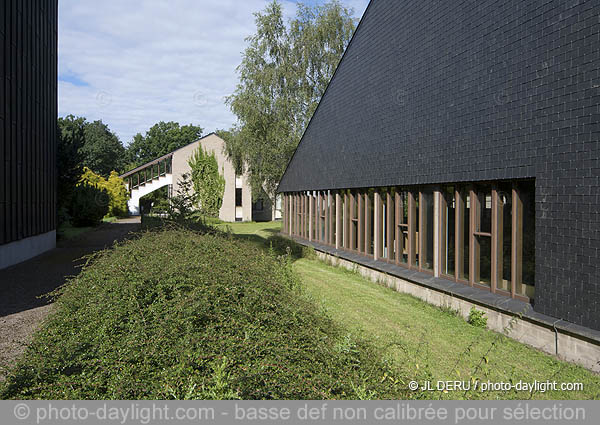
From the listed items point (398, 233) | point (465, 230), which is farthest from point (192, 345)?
point (398, 233)

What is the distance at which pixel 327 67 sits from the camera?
3122 cm

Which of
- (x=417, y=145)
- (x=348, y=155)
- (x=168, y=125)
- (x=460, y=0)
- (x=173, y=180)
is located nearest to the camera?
(x=460, y=0)


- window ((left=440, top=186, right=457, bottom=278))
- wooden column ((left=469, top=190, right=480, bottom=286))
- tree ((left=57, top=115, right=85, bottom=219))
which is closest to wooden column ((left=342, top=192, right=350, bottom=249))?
window ((left=440, top=186, right=457, bottom=278))

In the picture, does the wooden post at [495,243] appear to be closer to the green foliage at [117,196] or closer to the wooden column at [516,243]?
the wooden column at [516,243]

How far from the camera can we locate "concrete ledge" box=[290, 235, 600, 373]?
6.61 meters

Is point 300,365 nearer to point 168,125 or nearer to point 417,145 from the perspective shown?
point 417,145

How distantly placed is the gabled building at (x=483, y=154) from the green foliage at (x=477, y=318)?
29 centimetres

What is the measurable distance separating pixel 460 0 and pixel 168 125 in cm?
8137

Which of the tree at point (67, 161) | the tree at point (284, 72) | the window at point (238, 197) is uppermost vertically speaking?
the tree at point (284, 72)

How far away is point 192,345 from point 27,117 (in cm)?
1671

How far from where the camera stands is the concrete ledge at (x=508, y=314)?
661 cm

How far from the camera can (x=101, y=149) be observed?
227ft

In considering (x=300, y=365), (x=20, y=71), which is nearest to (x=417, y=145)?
(x=300, y=365)

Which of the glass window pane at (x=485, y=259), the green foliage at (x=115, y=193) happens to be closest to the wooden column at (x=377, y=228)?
the glass window pane at (x=485, y=259)
